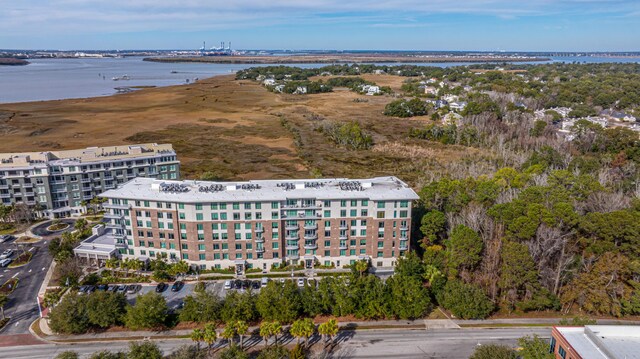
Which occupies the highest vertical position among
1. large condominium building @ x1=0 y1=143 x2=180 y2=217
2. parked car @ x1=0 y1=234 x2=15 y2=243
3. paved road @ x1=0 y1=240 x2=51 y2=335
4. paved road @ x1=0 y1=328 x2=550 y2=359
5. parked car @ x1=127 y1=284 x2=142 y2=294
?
large condominium building @ x1=0 y1=143 x2=180 y2=217

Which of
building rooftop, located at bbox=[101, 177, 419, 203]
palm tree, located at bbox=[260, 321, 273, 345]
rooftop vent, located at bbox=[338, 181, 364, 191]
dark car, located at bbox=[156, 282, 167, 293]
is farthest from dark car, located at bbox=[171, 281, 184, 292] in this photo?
rooftop vent, located at bbox=[338, 181, 364, 191]

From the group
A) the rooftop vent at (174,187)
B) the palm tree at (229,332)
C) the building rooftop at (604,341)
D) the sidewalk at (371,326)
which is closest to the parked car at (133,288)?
the sidewalk at (371,326)

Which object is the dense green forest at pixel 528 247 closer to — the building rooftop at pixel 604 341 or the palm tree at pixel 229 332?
the building rooftop at pixel 604 341

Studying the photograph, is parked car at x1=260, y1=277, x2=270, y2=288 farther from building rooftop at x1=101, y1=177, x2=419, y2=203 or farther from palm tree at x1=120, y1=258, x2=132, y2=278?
palm tree at x1=120, y1=258, x2=132, y2=278

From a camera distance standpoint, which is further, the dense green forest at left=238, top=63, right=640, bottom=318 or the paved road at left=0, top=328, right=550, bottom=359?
the dense green forest at left=238, top=63, right=640, bottom=318

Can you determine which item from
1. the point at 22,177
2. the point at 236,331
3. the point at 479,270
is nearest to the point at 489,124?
the point at 479,270

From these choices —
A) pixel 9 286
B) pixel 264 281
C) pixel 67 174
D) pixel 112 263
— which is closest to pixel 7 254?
pixel 9 286
